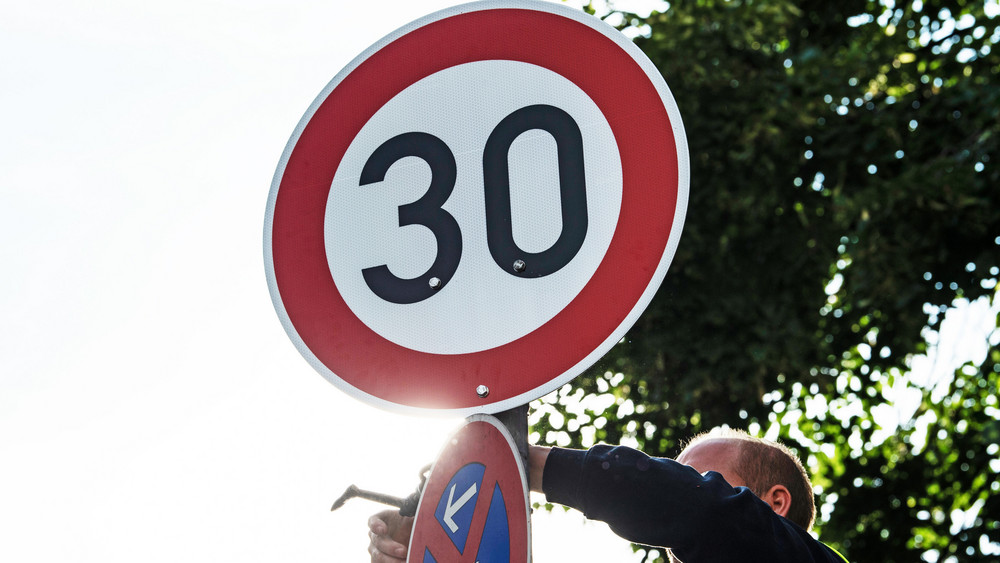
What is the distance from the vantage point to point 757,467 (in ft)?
5.63

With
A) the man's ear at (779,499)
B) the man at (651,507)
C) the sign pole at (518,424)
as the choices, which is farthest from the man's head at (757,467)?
the sign pole at (518,424)

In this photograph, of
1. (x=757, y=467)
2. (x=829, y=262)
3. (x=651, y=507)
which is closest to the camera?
(x=651, y=507)

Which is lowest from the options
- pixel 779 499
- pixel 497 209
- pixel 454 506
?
pixel 779 499

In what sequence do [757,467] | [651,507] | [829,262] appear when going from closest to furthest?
[651,507] < [757,467] < [829,262]

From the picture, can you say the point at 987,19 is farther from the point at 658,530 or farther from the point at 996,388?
the point at 658,530

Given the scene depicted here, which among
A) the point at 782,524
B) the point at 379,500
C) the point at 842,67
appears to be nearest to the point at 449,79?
the point at 379,500

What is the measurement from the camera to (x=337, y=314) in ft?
4.53

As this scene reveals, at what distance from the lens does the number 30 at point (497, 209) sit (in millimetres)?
1296

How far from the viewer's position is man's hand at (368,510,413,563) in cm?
131

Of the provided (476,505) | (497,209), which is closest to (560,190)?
(497,209)

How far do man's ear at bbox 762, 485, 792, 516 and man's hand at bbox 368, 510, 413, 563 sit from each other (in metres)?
0.73

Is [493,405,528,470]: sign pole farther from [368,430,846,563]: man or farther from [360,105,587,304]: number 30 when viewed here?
[360,105,587,304]: number 30

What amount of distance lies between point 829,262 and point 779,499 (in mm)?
4243

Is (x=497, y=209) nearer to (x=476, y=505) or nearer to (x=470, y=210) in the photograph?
(x=470, y=210)
